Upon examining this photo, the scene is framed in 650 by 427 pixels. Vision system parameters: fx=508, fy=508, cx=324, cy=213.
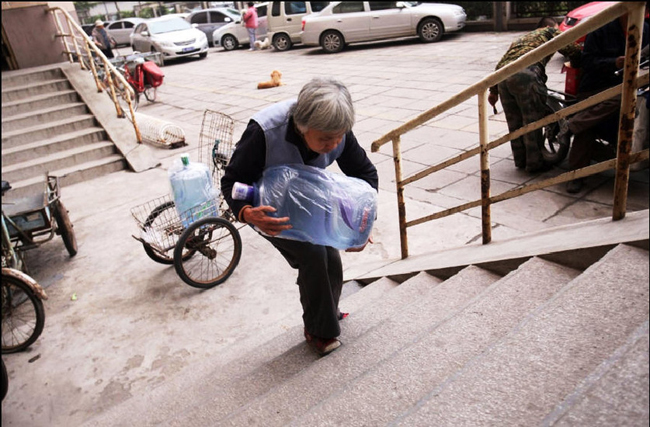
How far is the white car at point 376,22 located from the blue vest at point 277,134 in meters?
12.9

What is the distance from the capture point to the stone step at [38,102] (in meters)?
8.29

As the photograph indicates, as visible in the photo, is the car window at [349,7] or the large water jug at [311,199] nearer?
the large water jug at [311,199]

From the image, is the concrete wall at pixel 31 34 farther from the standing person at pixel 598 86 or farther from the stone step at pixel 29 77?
the standing person at pixel 598 86

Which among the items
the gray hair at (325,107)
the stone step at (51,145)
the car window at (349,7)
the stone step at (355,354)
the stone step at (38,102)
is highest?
the car window at (349,7)

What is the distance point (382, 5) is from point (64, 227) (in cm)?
1193

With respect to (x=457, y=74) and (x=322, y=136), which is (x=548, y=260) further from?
(x=457, y=74)

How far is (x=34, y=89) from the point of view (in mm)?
8797

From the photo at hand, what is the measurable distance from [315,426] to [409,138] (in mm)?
5185

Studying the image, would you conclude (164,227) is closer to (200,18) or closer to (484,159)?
(484,159)

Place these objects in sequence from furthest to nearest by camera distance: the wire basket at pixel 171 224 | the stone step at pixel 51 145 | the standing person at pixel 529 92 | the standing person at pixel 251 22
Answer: the standing person at pixel 251 22, the stone step at pixel 51 145, the standing person at pixel 529 92, the wire basket at pixel 171 224

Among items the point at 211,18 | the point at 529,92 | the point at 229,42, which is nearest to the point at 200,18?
the point at 211,18

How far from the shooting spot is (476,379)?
164cm

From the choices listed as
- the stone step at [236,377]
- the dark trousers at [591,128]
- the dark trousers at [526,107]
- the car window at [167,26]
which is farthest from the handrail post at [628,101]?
the car window at [167,26]

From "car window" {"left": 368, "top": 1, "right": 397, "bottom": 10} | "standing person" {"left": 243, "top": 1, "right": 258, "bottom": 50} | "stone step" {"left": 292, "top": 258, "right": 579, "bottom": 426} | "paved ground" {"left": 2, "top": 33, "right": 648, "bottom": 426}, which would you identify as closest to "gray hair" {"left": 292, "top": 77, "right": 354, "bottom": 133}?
"stone step" {"left": 292, "top": 258, "right": 579, "bottom": 426}
